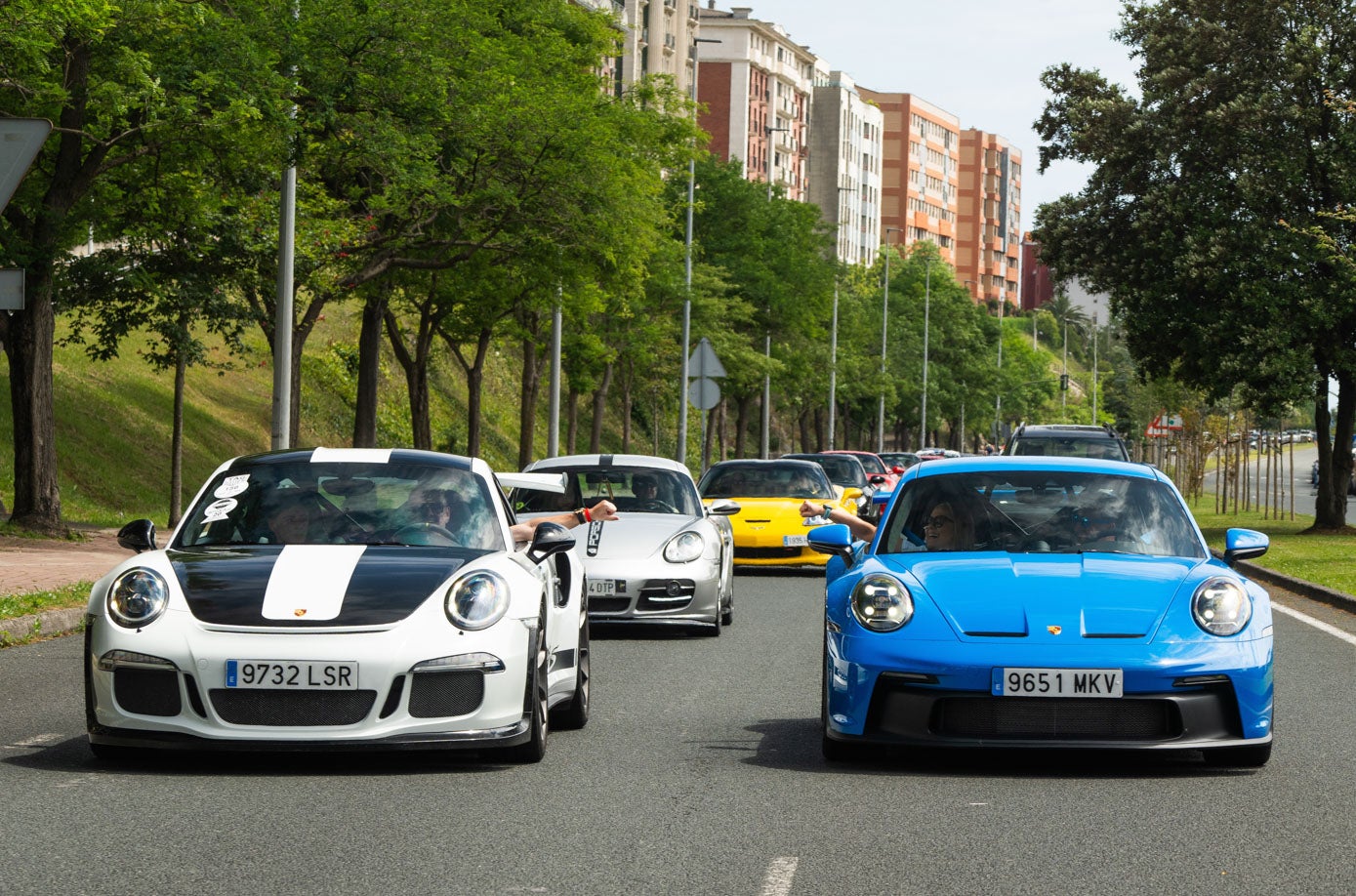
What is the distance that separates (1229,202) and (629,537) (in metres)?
23.1

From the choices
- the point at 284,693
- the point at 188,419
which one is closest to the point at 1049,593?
the point at 284,693

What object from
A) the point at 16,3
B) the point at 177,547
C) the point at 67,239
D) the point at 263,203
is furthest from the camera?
the point at 263,203

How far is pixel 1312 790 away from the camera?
839 centimetres

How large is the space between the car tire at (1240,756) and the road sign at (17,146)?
7.52 meters

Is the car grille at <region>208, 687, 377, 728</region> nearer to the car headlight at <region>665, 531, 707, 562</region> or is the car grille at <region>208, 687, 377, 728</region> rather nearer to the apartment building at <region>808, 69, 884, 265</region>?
the car headlight at <region>665, 531, 707, 562</region>

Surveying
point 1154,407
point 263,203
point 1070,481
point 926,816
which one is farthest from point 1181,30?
point 1154,407

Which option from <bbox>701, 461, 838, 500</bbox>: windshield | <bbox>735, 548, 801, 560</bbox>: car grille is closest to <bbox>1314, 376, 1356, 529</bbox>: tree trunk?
<bbox>701, 461, 838, 500</bbox>: windshield

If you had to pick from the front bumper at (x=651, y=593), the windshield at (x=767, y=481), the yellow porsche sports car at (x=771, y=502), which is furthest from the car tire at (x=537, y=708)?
the windshield at (x=767, y=481)

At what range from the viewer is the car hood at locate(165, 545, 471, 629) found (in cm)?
828

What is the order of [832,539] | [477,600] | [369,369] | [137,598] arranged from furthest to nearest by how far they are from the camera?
[369,369]
[832,539]
[477,600]
[137,598]

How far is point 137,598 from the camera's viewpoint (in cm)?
843

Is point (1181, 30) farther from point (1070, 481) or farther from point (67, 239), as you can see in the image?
point (1070, 481)

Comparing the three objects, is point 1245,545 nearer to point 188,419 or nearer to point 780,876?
point 780,876

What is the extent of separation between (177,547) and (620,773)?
221 cm
